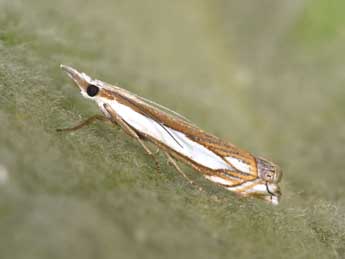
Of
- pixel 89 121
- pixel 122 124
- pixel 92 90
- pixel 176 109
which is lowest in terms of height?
pixel 89 121

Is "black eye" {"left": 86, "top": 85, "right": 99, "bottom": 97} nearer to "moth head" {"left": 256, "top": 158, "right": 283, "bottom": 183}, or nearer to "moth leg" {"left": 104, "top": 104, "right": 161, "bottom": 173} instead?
"moth leg" {"left": 104, "top": 104, "right": 161, "bottom": 173}

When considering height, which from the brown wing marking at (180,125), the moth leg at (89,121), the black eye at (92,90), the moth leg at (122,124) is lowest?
the moth leg at (89,121)

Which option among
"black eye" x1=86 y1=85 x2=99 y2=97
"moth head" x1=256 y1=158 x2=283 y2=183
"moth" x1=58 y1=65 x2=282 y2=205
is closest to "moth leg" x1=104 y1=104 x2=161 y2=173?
"moth" x1=58 y1=65 x2=282 y2=205

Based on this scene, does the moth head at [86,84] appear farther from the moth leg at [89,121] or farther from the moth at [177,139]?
the moth leg at [89,121]

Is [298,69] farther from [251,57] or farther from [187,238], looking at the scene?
[187,238]

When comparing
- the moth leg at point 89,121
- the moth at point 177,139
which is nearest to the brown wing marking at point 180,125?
the moth at point 177,139

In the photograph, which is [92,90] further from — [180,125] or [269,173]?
[269,173]

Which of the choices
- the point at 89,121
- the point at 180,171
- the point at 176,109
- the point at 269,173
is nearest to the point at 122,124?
the point at 89,121
